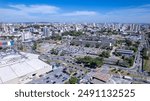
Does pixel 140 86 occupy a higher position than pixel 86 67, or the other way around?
pixel 140 86

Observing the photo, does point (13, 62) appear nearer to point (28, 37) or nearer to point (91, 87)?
point (91, 87)

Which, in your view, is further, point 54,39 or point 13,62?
point 54,39

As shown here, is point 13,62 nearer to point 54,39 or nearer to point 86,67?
point 86,67

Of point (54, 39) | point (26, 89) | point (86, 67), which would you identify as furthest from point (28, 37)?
point (26, 89)

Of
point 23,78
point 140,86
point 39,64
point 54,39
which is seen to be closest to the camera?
point 140,86

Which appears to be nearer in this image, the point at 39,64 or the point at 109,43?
the point at 39,64

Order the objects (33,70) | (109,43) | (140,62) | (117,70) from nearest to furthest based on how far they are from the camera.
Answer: (33,70)
(117,70)
(140,62)
(109,43)

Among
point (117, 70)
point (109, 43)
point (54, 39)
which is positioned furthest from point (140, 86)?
point (54, 39)

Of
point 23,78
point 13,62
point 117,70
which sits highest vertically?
point 13,62

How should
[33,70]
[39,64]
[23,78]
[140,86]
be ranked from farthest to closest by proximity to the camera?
[39,64] → [33,70] → [23,78] → [140,86]
